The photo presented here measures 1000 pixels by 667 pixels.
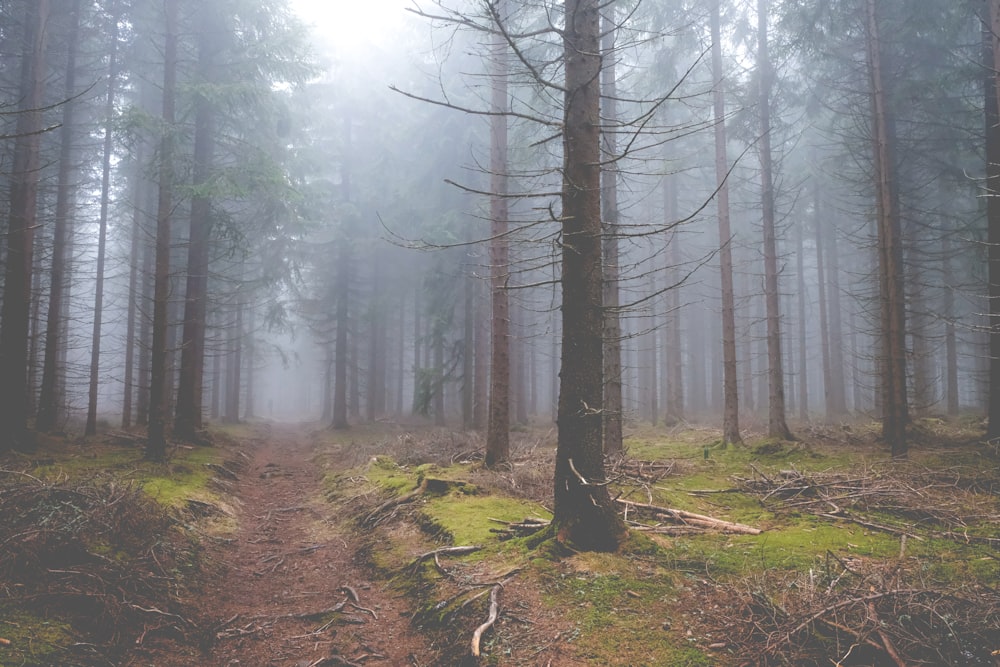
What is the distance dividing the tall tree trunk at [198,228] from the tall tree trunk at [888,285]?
52.3ft

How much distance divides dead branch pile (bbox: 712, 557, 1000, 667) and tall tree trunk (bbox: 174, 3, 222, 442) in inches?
560

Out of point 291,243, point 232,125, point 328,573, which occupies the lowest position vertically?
point 328,573

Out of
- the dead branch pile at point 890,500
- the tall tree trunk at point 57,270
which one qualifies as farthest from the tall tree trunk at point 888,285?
the tall tree trunk at point 57,270

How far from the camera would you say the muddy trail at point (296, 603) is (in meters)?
4.35

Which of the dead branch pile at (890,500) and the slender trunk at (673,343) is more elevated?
the slender trunk at (673,343)

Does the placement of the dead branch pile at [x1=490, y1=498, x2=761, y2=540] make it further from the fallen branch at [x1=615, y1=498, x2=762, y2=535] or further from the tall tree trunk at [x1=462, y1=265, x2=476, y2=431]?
the tall tree trunk at [x1=462, y1=265, x2=476, y2=431]

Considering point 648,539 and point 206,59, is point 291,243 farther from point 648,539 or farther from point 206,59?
point 648,539

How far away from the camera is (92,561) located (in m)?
4.76

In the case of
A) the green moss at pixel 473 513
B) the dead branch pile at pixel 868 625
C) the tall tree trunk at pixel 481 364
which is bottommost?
the green moss at pixel 473 513

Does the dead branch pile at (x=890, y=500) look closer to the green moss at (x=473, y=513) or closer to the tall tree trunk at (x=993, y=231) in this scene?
the green moss at (x=473, y=513)

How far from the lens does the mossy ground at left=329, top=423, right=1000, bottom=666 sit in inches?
146

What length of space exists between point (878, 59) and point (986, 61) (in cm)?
262

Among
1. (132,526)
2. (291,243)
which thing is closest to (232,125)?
(291,243)

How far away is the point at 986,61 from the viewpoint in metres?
11.5
